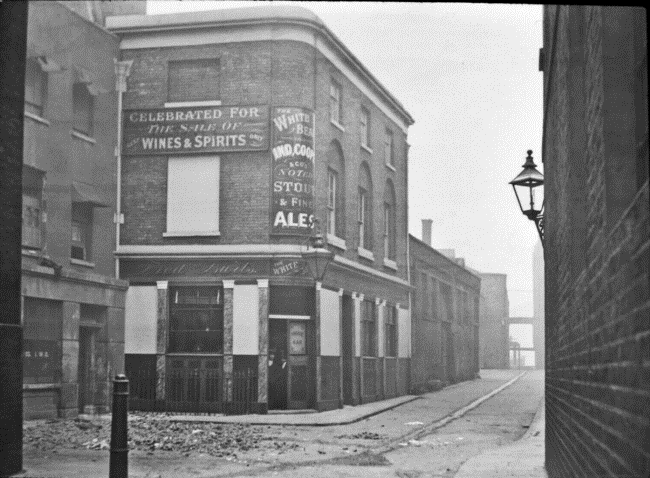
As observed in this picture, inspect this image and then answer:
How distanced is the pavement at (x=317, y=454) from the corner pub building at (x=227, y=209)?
1.62 metres

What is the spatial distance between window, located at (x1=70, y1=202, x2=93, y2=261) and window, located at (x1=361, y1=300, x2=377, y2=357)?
8.56 metres

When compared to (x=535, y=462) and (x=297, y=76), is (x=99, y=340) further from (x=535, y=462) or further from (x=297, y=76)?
(x=535, y=462)

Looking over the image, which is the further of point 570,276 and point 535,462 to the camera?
point 535,462

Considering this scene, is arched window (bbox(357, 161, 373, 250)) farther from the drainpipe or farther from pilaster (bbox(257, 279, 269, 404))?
the drainpipe

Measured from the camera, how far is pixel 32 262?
57.0 feet

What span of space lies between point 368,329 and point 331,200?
15.6 feet

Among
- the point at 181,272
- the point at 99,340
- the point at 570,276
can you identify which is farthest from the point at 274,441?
the point at 570,276

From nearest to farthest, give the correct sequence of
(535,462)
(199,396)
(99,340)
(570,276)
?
1. (570,276)
2. (535,462)
3. (99,340)
4. (199,396)

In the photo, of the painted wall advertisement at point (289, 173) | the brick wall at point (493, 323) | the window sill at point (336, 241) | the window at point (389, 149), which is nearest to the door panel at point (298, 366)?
the painted wall advertisement at point (289, 173)

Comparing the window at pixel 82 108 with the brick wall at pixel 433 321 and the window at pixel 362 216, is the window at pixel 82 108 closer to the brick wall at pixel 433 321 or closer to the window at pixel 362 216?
the window at pixel 362 216

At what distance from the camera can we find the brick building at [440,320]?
34.1 m

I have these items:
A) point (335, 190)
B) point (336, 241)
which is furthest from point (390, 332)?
point (335, 190)

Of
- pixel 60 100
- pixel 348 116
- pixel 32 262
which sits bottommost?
pixel 32 262

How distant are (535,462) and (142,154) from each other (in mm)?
14549
